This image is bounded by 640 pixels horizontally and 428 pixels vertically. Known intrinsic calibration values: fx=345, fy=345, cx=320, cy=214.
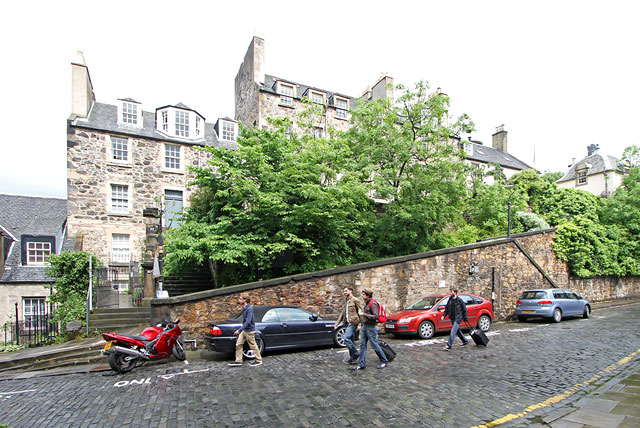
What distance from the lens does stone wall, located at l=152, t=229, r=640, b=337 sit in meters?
10.2

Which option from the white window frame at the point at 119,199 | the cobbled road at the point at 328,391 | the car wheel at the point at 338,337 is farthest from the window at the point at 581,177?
the white window frame at the point at 119,199

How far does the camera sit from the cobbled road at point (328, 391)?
4949mm

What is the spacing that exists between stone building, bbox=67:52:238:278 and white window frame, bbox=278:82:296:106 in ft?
21.0

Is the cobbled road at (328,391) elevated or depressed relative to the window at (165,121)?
depressed

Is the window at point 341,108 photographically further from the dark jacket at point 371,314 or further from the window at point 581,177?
the window at point 581,177

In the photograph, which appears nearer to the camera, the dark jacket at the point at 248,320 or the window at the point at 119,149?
the dark jacket at the point at 248,320

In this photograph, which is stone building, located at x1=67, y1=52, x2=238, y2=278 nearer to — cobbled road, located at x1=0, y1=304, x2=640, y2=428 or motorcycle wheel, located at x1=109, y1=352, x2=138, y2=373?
motorcycle wheel, located at x1=109, y1=352, x2=138, y2=373

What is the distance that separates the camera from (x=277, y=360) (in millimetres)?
8609

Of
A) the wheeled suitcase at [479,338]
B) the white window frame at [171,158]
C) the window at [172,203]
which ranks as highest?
the white window frame at [171,158]

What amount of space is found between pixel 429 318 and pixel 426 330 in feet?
1.35

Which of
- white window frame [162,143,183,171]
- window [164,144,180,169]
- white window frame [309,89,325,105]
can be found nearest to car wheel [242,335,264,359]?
white window frame [162,143,183,171]

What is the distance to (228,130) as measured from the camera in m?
26.1

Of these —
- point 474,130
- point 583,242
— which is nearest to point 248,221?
point 474,130

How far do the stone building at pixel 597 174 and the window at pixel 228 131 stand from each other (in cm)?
3525
